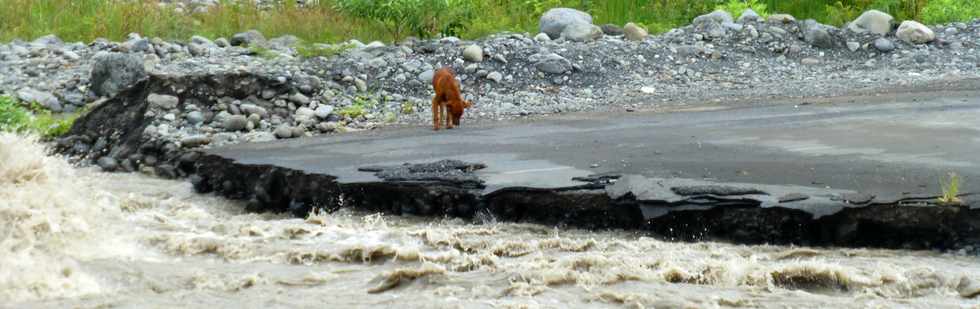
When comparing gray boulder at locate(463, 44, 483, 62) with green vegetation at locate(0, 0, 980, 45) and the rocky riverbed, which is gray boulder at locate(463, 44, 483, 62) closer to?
the rocky riverbed

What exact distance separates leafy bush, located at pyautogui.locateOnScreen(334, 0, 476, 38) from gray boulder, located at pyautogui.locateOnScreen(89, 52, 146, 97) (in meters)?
3.35

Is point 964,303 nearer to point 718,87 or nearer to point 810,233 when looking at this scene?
point 810,233

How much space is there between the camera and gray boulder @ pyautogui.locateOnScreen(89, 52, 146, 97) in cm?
1427

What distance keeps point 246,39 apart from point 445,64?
3.69 metres

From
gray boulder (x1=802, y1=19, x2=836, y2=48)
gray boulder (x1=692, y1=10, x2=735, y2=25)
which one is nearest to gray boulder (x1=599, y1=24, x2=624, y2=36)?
gray boulder (x1=692, y1=10, x2=735, y2=25)

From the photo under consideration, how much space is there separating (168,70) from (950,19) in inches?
408

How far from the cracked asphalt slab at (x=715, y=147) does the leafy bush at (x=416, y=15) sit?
4506 mm

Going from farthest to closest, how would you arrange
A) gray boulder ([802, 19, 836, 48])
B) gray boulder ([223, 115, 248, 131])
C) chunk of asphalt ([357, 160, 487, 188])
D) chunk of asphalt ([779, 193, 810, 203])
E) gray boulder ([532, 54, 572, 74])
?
1. gray boulder ([802, 19, 836, 48])
2. gray boulder ([532, 54, 572, 74])
3. gray boulder ([223, 115, 248, 131])
4. chunk of asphalt ([357, 160, 487, 188])
5. chunk of asphalt ([779, 193, 810, 203])

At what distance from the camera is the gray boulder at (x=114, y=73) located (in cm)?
1427

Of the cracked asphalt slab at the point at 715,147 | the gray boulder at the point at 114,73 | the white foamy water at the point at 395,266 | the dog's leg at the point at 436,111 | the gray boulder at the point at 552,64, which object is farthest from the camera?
the gray boulder at the point at 114,73

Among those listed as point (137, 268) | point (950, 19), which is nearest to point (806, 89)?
point (950, 19)

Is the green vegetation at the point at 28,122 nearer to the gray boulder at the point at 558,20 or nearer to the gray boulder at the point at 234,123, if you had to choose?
the gray boulder at the point at 234,123

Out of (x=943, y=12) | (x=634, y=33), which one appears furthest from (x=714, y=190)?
(x=943, y=12)

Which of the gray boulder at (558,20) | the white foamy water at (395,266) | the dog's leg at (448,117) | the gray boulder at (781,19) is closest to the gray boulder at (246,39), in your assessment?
the gray boulder at (558,20)
